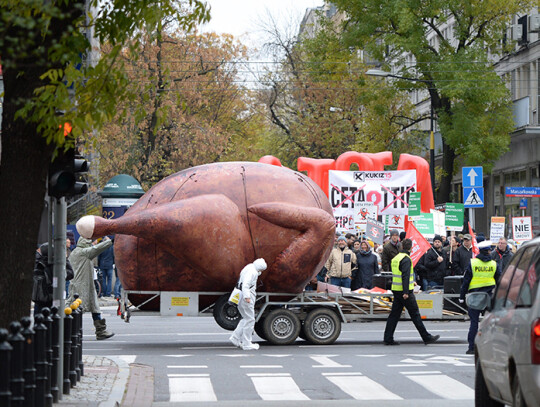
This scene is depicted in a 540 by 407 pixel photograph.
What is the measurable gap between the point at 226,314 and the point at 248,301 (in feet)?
3.52

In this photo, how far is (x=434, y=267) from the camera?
27500mm

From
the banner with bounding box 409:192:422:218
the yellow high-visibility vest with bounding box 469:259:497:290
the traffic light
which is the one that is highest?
the banner with bounding box 409:192:422:218

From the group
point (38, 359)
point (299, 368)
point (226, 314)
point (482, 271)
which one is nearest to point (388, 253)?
point (226, 314)

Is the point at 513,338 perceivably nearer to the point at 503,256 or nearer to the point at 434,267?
the point at 503,256

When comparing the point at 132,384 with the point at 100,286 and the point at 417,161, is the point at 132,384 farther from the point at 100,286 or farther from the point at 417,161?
the point at 417,161

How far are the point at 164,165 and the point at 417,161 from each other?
14252 millimetres

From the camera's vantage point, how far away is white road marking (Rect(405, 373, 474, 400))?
512 inches

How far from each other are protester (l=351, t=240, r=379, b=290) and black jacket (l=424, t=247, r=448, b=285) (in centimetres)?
124

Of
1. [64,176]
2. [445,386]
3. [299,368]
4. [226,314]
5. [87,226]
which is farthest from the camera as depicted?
[226,314]

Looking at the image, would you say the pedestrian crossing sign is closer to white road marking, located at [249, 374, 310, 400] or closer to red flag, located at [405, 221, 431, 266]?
red flag, located at [405, 221, 431, 266]

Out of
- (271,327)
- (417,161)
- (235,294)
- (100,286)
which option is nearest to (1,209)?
(235,294)

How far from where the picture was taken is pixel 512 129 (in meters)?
43.4

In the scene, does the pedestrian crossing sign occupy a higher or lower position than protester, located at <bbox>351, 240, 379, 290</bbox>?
higher

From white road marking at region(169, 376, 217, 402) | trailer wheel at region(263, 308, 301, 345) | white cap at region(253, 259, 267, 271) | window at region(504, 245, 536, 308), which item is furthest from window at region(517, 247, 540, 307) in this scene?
trailer wheel at region(263, 308, 301, 345)
